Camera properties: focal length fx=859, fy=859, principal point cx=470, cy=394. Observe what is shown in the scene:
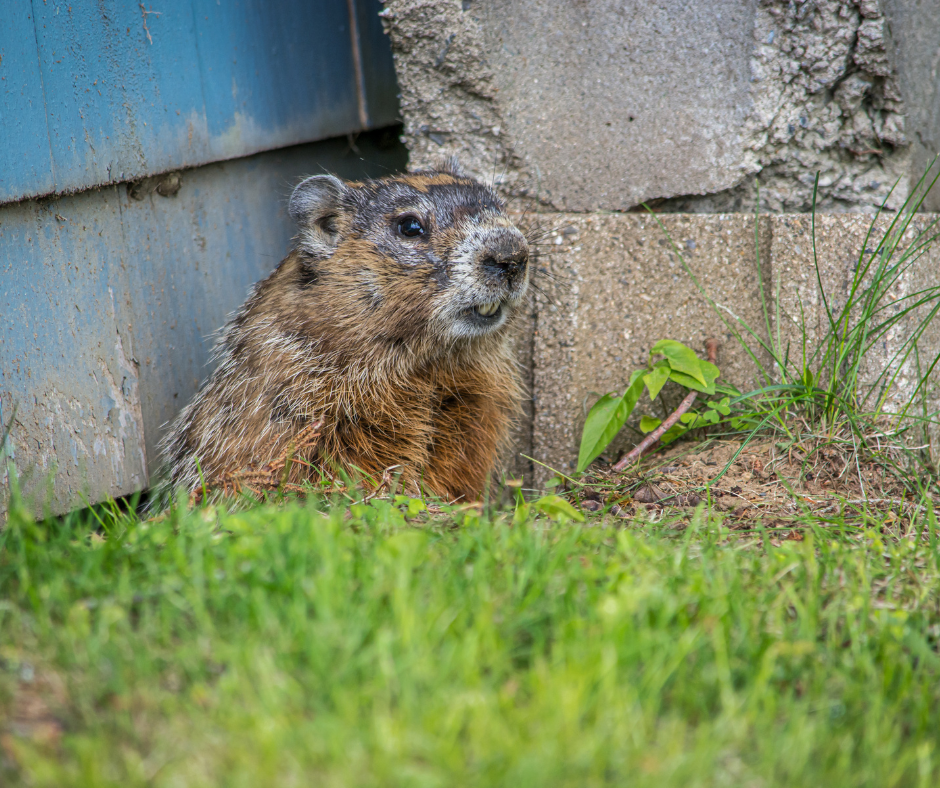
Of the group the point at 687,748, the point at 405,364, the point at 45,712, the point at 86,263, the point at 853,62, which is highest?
the point at 853,62

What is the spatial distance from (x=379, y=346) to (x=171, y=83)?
1700 mm

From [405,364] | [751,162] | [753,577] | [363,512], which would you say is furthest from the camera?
[751,162]

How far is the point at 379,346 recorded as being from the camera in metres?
3.78

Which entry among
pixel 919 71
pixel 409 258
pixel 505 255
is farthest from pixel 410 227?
pixel 919 71

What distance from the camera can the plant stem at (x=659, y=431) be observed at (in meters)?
4.06

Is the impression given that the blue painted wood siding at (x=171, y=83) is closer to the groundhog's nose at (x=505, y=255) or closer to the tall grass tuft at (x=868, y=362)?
the groundhog's nose at (x=505, y=255)

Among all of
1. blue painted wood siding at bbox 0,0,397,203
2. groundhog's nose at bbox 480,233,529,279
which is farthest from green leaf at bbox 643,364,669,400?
blue painted wood siding at bbox 0,0,397,203

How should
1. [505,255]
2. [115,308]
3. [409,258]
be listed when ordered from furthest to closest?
[115,308] < [409,258] < [505,255]

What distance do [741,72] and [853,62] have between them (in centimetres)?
51

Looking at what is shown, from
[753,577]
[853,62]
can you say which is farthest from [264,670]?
[853,62]

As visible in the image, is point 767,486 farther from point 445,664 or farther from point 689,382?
point 445,664

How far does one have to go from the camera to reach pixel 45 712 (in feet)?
5.58

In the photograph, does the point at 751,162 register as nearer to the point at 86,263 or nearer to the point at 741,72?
the point at 741,72

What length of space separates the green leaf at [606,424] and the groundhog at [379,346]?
0.46 metres
